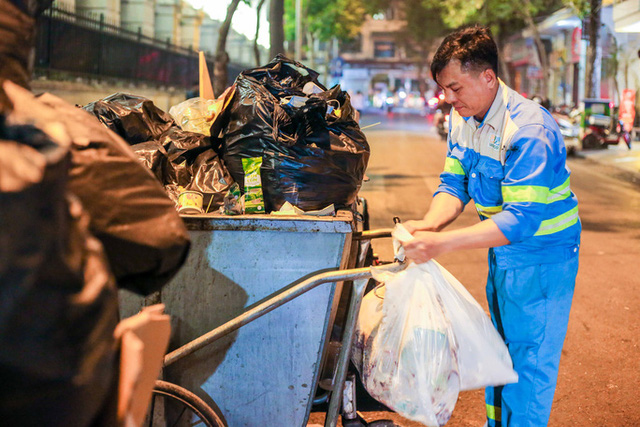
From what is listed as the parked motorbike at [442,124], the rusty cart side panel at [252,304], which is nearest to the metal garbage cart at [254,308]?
the rusty cart side panel at [252,304]

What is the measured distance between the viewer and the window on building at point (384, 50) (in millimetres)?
89938

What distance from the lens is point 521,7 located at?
27.3m

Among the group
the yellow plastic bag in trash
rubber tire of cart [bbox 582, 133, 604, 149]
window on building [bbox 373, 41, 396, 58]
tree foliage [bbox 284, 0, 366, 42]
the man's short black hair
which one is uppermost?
window on building [bbox 373, 41, 396, 58]

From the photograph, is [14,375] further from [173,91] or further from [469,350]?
[173,91]

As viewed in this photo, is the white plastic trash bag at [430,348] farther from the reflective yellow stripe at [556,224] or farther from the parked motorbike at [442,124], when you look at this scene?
the parked motorbike at [442,124]

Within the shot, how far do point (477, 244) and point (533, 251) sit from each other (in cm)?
Answer: 32

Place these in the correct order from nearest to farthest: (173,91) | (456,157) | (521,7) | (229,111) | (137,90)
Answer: (456,157) → (229,111) → (137,90) → (173,91) → (521,7)

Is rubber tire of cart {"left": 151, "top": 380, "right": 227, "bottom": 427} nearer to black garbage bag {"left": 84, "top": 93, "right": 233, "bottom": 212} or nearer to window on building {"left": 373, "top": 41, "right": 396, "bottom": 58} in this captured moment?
black garbage bag {"left": 84, "top": 93, "right": 233, "bottom": 212}

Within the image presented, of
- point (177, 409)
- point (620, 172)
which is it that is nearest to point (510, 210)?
point (177, 409)

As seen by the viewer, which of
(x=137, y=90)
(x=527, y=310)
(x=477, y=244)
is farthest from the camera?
(x=137, y=90)

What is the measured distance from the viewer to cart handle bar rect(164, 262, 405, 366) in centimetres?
243

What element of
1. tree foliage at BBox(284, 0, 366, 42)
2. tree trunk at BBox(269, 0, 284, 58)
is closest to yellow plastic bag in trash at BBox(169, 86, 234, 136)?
tree trunk at BBox(269, 0, 284, 58)

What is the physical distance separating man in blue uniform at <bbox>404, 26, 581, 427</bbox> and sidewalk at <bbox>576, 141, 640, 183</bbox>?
38.7 ft

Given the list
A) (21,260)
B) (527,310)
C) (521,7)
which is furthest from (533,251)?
(521,7)
